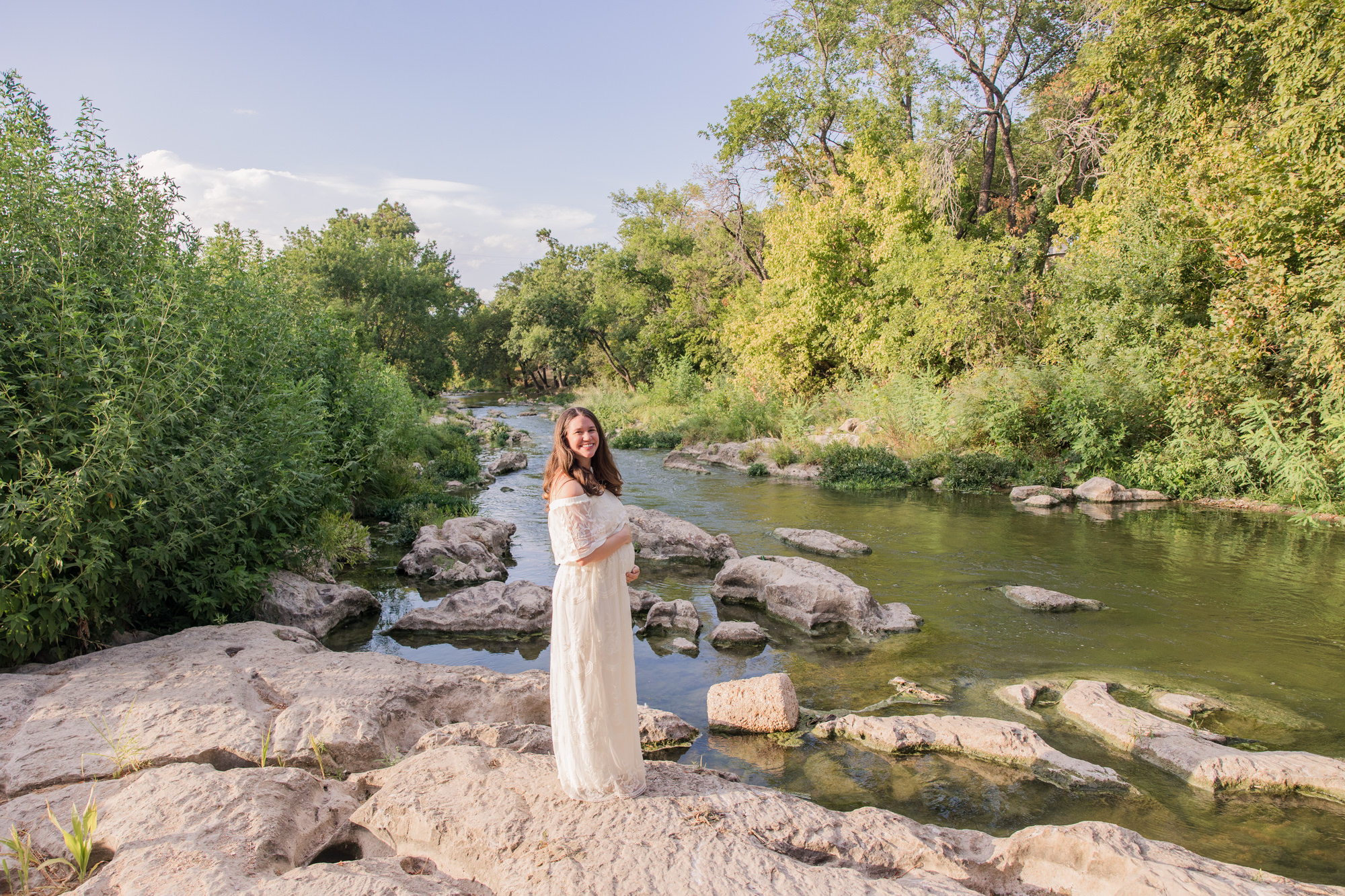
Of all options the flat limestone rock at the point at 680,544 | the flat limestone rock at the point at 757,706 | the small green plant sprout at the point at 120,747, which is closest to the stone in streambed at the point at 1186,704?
the flat limestone rock at the point at 757,706

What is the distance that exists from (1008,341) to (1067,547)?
34.0 ft

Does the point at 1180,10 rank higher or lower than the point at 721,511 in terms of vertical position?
higher

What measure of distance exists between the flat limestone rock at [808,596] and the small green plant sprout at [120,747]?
649 centimetres

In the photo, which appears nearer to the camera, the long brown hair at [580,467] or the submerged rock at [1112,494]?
the long brown hair at [580,467]

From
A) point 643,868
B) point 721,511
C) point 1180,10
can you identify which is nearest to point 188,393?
point 643,868

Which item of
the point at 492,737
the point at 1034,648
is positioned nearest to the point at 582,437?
the point at 492,737

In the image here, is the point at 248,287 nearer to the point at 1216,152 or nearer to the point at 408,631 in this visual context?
the point at 408,631

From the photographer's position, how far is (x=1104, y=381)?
55.8 ft

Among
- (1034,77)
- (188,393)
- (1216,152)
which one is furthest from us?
(1034,77)

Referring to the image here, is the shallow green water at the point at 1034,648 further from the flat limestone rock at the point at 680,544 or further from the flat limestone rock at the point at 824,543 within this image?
the flat limestone rock at the point at 680,544

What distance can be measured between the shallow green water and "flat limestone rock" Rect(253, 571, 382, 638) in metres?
0.26

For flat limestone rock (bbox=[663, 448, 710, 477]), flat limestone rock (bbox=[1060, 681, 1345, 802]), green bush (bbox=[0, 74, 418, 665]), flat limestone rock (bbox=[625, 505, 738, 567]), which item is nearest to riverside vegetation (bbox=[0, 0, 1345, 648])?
green bush (bbox=[0, 74, 418, 665])

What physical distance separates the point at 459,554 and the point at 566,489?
7670 millimetres

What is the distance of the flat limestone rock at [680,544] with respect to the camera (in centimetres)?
1159
